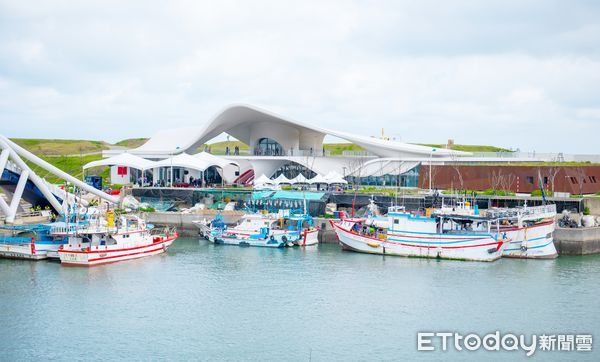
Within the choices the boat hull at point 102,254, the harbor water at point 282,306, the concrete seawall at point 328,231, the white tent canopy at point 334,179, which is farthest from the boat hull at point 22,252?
the white tent canopy at point 334,179

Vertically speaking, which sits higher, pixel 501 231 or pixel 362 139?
pixel 362 139

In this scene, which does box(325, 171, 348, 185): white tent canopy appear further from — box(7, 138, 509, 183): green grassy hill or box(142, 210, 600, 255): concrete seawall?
box(7, 138, 509, 183): green grassy hill

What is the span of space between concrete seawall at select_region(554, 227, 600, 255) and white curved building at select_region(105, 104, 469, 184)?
515 inches

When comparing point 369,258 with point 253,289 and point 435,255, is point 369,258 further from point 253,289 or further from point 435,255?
point 253,289

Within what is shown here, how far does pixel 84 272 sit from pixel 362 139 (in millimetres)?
24718

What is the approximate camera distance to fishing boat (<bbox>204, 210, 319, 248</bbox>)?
30.5 meters

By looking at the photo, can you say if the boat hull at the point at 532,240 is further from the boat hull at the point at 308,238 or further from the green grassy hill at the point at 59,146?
the green grassy hill at the point at 59,146

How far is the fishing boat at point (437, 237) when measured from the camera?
2706cm

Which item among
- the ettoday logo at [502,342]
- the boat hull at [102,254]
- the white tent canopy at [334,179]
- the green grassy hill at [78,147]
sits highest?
the green grassy hill at [78,147]

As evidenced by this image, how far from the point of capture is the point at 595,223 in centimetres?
3072

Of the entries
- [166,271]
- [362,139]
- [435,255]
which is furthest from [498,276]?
[362,139]

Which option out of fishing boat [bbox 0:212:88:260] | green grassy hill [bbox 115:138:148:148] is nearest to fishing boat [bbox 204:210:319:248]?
fishing boat [bbox 0:212:88:260]

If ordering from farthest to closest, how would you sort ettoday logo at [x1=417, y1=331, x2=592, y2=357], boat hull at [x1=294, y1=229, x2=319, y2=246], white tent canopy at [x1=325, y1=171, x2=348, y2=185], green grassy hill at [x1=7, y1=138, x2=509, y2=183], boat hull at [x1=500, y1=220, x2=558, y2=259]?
green grassy hill at [x1=7, y1=138, x2=509, y2=183] → white tent canopy at [x1=325, y1=171, x2=348, y2=185] → boat hull at [x1=294, y1=229, x2=319, y2=246] → boat hull at [x1=500, y1=220, x2=558, y2=259] → ettoday logo at [x1=417, y1=331, x2=592, y2=357]

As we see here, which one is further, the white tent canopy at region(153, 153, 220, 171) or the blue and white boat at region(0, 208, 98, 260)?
the white tent canopy at region(153, 153, 220, 171)
